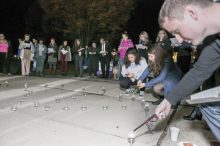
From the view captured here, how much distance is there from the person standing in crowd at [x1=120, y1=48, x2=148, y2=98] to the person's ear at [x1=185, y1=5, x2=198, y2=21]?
6676mm

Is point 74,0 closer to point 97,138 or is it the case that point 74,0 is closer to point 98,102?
point 98,102

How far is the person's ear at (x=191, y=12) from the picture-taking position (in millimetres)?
2414

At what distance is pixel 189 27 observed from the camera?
8.16 ft

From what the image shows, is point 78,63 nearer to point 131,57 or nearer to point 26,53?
point 26,53

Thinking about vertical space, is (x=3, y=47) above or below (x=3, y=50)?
above

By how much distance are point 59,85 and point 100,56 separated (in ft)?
Answer: 10.3

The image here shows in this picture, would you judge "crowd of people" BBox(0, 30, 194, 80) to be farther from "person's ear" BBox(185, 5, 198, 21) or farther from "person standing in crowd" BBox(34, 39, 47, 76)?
"person's ear" BBox(185, 5, 198, 21)

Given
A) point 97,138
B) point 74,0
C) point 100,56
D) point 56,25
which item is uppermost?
point 74,0

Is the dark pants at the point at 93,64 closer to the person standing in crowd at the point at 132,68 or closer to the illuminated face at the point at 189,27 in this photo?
the person standing in crowd at the point at 132,68

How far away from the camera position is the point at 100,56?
13703 millimetres

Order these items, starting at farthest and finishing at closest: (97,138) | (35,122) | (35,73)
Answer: (35,73)
(35,122)
(97,138)

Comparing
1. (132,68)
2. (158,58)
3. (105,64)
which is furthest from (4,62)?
(158,58)

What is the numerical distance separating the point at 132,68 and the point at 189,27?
6.80 meters

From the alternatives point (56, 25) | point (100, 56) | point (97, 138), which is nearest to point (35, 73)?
point (100, 56)
